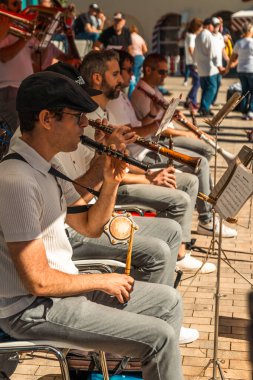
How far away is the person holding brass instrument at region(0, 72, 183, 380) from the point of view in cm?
268

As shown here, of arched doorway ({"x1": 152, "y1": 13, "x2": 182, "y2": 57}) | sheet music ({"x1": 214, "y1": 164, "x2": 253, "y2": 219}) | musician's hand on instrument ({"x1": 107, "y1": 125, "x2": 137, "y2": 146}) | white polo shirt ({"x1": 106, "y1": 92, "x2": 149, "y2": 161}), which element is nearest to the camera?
sheet music ({"x1": 214, "y1": 164, "x2": 253, "y2": 219})

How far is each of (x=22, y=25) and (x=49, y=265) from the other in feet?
13.5

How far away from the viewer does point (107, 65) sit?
16.0ft

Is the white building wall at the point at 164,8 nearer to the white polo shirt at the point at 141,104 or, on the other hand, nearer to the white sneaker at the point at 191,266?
the white polo shirt at the point at 141,104

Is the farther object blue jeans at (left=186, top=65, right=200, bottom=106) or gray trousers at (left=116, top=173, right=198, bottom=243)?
blue jeans at (left=186, top=65, right=200, bottom=106)

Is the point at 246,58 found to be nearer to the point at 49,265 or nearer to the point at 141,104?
the point at 141,104

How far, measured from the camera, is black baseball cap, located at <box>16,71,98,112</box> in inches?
109

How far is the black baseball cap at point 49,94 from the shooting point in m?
2.77

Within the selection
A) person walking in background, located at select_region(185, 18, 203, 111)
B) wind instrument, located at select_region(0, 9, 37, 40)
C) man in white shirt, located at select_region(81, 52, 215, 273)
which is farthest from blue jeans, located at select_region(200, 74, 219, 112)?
man in white shirt, located at select_region(81, 52, 215, 273)

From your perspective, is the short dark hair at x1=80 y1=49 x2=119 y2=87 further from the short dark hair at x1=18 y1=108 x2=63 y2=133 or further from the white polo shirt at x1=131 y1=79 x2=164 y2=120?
the short dark hair at x1=18 y1=108 x2=63 y2=133

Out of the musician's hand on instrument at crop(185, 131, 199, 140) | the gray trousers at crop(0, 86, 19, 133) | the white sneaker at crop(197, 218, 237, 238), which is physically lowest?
the white sneaker at crop(197, 218, 237, 238)

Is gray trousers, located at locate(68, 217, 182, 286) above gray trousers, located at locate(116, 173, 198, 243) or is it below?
above

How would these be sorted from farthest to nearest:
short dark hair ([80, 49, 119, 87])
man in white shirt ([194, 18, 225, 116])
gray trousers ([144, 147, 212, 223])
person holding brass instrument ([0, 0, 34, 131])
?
man in white shirt ([194, 18, 225, 116]) < person holding brass instrument ([0, 0, 34, 131]) < gray trousers ([144, 147, 212, 223]) < short dark hair ([80, 49, 119, 87])

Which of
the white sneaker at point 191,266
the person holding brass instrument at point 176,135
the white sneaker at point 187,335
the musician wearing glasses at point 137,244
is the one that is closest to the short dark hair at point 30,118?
the musician wearing glasses at point 137,244
